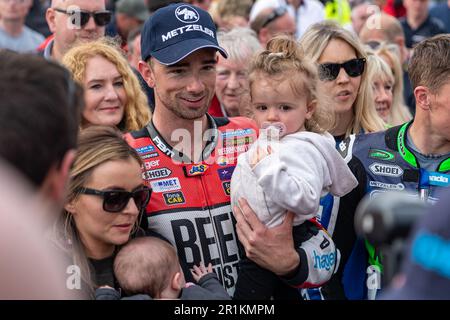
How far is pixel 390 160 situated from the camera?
4.55m

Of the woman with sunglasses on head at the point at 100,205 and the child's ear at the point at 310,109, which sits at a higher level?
the child's ear at the point at 310,109

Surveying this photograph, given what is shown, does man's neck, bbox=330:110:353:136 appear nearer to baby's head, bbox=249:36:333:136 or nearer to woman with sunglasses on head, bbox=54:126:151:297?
baby's head, bbox=249:36:333:136

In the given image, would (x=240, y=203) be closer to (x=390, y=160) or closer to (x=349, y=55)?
(x=390, y=160)

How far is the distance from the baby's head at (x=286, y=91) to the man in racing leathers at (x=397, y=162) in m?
0.35

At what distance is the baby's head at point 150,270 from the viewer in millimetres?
3740

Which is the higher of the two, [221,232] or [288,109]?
[288,109]

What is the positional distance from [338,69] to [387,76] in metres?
1.14

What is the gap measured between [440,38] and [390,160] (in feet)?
2.51

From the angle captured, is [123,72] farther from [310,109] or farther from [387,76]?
[387,76]

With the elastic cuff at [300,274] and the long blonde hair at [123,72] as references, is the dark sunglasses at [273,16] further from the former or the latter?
the elastic cuff at [300,274]

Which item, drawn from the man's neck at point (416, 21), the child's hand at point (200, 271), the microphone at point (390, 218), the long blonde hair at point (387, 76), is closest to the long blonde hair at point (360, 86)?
the long blonde hair at point (387, 76)
